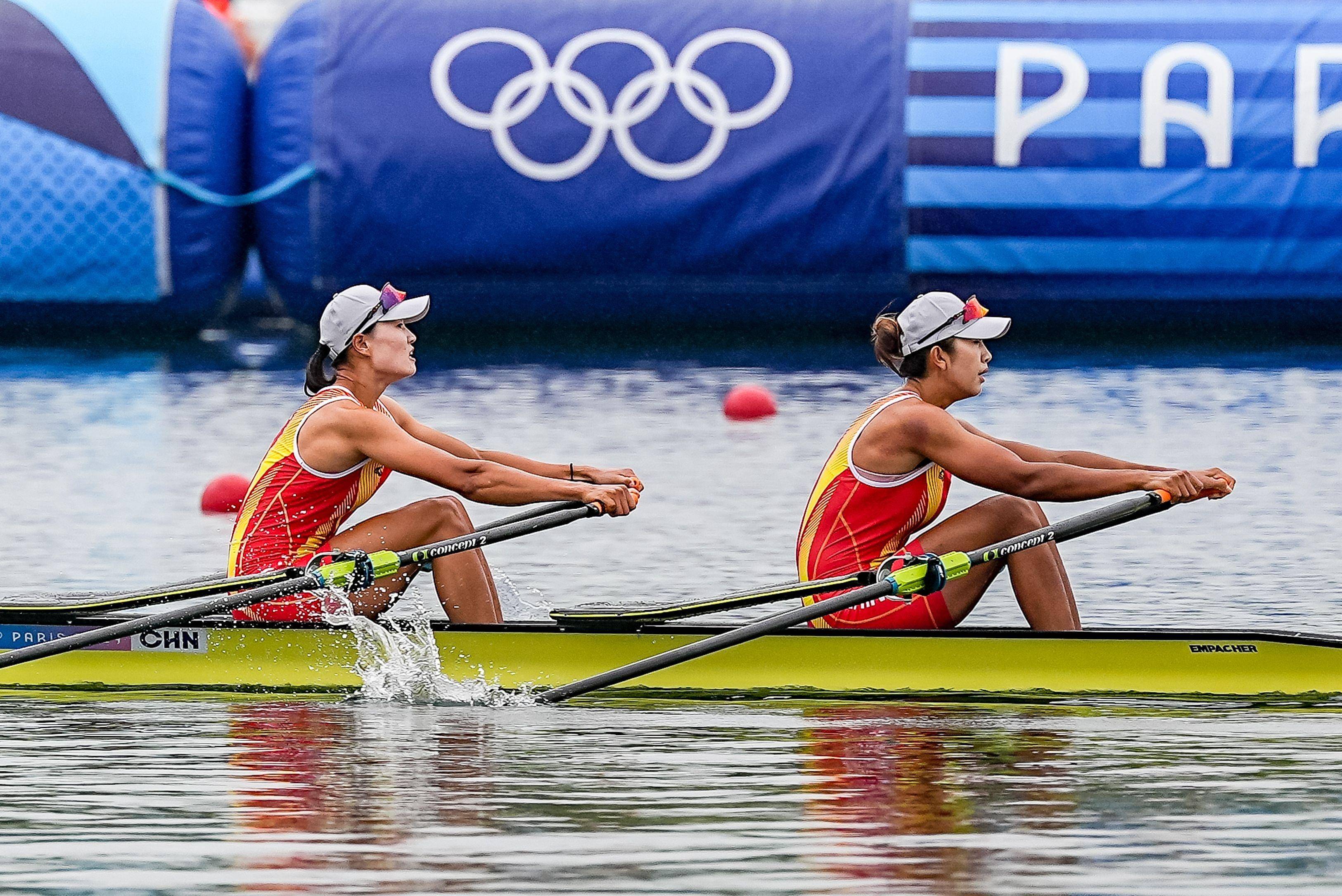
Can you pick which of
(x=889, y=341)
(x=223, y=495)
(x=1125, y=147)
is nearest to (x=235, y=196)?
(x=1125, y=147)

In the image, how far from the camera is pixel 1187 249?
19875 mm

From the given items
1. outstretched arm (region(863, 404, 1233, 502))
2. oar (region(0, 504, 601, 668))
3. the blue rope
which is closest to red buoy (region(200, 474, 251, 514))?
oar (region(0, 504, 601, 668))

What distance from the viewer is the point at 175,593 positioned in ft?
26.9

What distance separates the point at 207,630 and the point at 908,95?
12.5m

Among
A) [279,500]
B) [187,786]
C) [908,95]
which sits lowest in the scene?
[187,786]

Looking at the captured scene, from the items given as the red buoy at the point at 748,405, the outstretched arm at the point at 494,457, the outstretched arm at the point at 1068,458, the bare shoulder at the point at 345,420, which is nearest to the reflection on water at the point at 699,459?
the red buoy at the point at 748,405

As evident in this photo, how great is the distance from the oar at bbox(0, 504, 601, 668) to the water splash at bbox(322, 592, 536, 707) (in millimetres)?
116

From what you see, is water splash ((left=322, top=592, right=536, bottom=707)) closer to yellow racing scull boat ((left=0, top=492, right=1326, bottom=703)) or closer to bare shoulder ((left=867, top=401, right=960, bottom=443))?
yellow racing scull boat ((left=0, top=492, right=1326, bottom=703))

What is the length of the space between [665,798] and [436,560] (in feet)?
6.38

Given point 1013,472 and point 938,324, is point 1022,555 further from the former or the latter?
point 938,324

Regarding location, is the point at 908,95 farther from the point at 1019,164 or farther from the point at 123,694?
the point at 123,694

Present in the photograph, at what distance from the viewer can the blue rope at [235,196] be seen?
19797 mm

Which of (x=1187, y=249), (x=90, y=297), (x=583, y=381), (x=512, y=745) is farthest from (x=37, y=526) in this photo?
(x=1187, y=249)

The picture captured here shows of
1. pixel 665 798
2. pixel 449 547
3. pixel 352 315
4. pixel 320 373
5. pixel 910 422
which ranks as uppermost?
pixel 352 315
